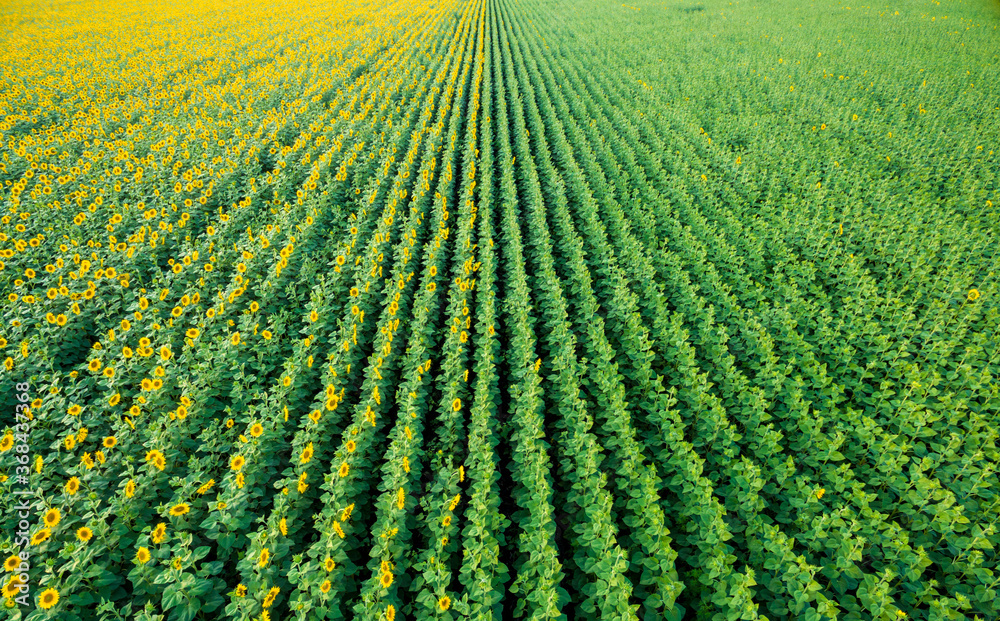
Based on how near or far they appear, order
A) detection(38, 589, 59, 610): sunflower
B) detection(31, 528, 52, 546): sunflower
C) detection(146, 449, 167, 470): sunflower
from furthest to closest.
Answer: detection(146, 449, 167, 470): sunflower, detection(31, 528, 52, 546): sunflower, detection(38, 589, 59, 610): sunflower

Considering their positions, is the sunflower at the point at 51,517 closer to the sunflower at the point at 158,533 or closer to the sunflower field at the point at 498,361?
the sunflower field at the point at 498,361

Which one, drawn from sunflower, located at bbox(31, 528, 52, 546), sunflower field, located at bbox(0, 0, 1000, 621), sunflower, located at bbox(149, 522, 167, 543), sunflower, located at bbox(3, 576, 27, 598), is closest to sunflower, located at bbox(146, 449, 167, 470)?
sunflower field, located at bbox(0, 0, 1000, 621)

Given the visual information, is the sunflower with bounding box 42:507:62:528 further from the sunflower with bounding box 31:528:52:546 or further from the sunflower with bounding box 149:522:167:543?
the sunflower with bounding box 149:522:167:543

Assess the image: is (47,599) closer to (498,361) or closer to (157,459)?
(157,459)

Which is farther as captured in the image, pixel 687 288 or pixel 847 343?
pixel 687 288

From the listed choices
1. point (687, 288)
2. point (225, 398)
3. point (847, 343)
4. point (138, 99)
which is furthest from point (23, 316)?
point (138, 99)

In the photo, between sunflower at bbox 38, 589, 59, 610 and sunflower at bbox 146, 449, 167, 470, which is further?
sunflower at bbox 146, 449, 167, 470

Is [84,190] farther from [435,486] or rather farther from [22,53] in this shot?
[22,53]

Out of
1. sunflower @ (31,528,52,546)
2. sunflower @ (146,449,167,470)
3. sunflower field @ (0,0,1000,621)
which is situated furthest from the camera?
sunflower @ (146,449,167,470)

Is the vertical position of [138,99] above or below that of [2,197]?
above

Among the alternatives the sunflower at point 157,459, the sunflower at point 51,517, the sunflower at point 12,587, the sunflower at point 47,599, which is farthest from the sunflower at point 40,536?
the sunflower at point 157,459
